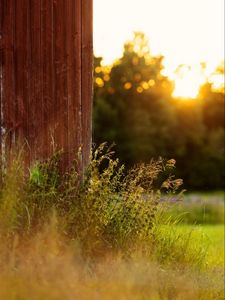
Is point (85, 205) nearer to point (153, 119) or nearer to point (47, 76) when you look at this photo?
A: point (47, 76)

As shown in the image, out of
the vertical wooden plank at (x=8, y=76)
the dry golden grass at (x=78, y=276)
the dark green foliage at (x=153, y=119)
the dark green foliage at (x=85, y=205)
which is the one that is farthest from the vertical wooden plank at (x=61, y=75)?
the dark green foliage at (x=153, y=119)

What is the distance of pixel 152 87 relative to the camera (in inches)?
1715

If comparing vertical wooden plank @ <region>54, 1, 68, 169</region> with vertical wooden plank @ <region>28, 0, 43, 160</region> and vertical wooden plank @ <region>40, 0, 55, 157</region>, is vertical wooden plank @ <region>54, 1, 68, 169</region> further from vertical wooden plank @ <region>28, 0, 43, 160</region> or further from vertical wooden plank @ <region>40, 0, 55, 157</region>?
vertical wooden plank @ <region>28, 0, 43, 160</region>

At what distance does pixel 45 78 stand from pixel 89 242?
68.0 inches

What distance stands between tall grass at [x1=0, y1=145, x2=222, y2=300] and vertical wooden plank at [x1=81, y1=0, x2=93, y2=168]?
0.32 metres

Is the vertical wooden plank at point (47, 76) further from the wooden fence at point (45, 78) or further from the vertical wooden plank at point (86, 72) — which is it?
the vertical wooden plank at point (86, 72)

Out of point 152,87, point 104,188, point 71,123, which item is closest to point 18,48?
point 71,123

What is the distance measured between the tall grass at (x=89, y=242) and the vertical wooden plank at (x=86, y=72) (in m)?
0.32

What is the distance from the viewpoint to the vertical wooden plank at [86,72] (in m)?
7.38

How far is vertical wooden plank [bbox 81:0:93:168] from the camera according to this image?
738 cm

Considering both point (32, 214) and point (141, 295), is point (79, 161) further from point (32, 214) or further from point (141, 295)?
point (141, 295)

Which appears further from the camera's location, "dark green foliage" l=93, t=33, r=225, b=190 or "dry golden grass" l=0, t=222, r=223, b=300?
"dark green foliage" l=93, t=33, r=225, b=190

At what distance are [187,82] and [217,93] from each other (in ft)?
6.36

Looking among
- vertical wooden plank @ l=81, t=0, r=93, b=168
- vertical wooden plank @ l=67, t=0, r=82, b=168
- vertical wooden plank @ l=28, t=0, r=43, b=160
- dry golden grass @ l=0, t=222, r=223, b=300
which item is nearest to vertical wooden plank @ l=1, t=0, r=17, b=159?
vertical wooden plank @ l=28, t=0, r=43, b=160
